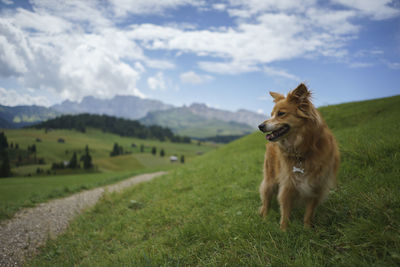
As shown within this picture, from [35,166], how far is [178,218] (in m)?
23.3

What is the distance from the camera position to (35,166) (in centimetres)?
2177

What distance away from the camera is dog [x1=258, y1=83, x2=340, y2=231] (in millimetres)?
3900

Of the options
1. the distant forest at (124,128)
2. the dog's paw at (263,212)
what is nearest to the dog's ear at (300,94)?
the dog's paw at (263,212)

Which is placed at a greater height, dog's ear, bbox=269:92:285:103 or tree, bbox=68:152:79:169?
dog's ear, bbox=269:92:285:103

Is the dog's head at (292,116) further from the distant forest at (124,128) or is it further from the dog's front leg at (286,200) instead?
the distant forest at (124,128)

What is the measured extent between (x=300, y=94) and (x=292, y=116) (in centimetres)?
47

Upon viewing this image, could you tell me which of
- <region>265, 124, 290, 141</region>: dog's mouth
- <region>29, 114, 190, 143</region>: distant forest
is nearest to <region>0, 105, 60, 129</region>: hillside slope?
<region>265, 124, 290, 141</region>: dog's mouth

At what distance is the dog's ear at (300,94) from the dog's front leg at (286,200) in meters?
1.86

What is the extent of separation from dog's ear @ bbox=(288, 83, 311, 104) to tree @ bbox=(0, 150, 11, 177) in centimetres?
2178

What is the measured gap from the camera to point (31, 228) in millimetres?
8500

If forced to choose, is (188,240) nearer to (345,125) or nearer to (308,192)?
(308,192)

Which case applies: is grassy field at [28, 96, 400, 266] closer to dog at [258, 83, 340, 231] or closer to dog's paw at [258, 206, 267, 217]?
dog's paw at [258, 206, 267, 217]

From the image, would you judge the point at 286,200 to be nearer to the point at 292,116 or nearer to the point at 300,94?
the point at 292,116

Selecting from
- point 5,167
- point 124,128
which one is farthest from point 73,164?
point 124,128
